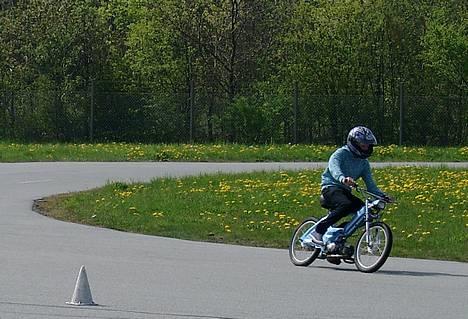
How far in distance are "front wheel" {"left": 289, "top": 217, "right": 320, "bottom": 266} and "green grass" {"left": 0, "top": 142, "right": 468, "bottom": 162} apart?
2051 cm

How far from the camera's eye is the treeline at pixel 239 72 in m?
43.2

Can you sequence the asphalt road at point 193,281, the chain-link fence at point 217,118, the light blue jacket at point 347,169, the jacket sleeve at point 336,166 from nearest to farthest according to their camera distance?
1. the asphalt road at point 193,281
2. the jacket sleeve at point 336,166
3. the light blue jacket at point 347,169
4. the chain-link fence at point 217,118

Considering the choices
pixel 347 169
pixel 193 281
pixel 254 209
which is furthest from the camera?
pixel 254 209

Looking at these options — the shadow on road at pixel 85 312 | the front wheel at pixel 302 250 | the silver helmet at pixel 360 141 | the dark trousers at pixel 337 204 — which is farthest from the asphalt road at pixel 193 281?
the silver helmet at pixel 360 141

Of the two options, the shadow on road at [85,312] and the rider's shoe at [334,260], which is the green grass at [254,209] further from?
the shadow on road at [85,312]

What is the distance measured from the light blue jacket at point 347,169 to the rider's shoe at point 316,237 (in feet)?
1.94

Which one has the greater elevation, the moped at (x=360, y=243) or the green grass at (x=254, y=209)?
the moped at (x=360, y=243)

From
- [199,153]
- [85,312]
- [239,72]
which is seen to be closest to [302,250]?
[85,312]

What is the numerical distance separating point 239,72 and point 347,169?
34.2 meters

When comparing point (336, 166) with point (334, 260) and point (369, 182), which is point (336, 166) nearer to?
point (369, 182)

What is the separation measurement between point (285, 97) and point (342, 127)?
2.56 m

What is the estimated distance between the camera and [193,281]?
1188 cm

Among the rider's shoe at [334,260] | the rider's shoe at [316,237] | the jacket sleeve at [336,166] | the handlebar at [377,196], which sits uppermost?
the jacket sleeve at [336,166]

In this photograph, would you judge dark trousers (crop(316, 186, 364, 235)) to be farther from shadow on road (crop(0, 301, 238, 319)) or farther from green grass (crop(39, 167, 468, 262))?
shadow on road (crop(0, 301, 238, 319))
